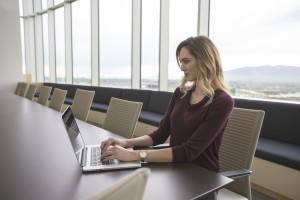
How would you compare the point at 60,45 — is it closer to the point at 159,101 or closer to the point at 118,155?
the point at 159,101

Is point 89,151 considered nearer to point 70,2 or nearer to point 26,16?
point 70,2

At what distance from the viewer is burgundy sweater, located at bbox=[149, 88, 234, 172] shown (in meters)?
1.22

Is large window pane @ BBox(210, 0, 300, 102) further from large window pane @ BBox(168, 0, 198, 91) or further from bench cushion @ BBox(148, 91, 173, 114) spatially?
bench cushion @ BBox(148, 91, 173, 114)

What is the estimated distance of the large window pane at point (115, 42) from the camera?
5766mm

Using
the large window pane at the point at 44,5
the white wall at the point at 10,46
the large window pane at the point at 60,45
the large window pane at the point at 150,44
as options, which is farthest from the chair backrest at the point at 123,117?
the large window pane at the point at 44,5

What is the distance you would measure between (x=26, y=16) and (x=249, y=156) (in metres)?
10.4

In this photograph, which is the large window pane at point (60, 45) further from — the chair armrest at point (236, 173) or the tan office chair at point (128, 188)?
the tan office chair at point (128, 188)

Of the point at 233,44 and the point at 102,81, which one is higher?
the point at 233,44

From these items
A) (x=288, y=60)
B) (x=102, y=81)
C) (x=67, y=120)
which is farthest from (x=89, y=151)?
(x=102, y=81)

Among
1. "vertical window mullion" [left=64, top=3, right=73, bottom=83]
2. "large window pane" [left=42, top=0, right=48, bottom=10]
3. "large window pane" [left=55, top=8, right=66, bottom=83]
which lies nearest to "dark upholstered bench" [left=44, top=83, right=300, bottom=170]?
"vertical window mullion" [left=64, top=3, right=73, bottom=83]

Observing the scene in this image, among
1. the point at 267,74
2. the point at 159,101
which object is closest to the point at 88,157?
the point at 267,74

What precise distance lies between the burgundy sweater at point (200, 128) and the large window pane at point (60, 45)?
740 centimetres

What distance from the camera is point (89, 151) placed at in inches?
51.1

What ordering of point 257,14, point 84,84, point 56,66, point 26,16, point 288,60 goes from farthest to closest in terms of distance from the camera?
point 26,16
point 56,66
point 84,84
point 257,14
point 288,60
